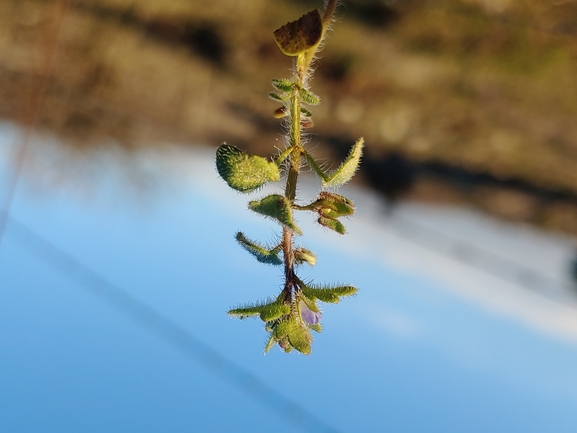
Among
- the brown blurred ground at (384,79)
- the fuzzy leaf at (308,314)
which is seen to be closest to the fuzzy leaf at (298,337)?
the fuzzy leaf at (308,314)

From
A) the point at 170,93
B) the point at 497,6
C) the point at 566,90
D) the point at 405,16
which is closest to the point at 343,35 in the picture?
the point at 405,16

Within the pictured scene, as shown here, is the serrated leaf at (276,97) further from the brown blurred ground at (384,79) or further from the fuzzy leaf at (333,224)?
the brown blurred ground at (384,79)

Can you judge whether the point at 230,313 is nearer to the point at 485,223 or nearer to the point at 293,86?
the point at 293,86

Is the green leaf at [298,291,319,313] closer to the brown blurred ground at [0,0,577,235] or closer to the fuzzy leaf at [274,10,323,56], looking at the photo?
the fuzzy leaf at [274,10,323,56]

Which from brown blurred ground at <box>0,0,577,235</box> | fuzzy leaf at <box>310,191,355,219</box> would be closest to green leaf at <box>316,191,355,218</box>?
fuzzy leaf at <box>310,191,355,219</box>

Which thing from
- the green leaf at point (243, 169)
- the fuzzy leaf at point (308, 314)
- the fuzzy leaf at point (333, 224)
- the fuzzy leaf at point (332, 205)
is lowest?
the fuzzy leaf at point (308, 314)
